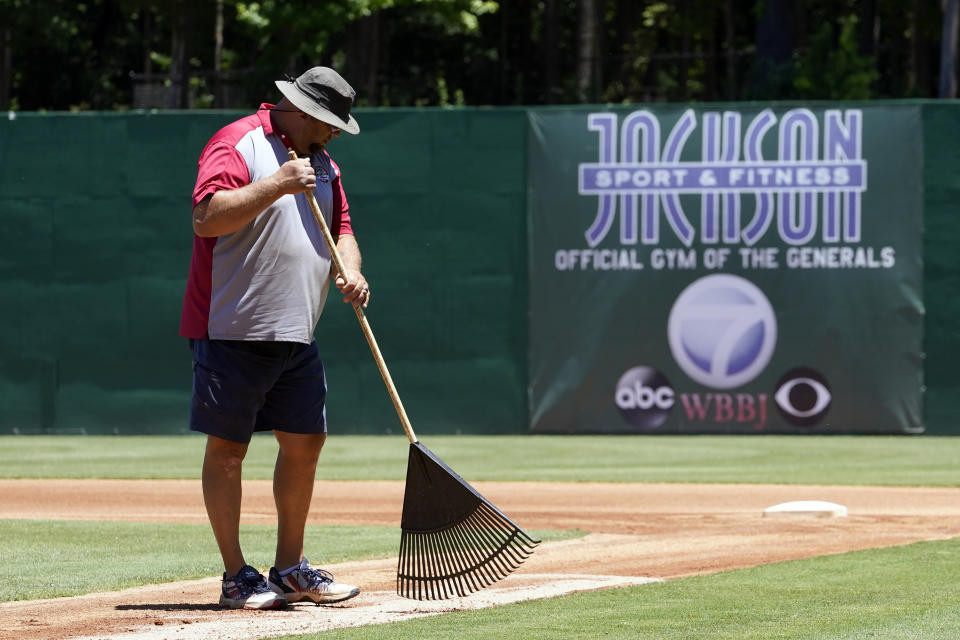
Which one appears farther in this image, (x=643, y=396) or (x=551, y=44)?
(x=551, y=44)

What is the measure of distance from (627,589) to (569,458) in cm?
803

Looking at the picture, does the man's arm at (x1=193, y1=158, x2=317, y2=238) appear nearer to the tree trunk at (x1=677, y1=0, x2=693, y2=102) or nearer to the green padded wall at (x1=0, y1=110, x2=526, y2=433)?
the green padded wall at (x1=0, y1=110, x2=526, y2=433)

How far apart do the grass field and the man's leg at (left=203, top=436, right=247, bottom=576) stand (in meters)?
0.76

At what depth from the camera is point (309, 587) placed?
18.0 feet

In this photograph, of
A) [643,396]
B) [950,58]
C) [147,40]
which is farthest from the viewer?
[147,40]

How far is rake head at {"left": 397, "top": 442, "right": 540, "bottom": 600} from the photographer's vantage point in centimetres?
539

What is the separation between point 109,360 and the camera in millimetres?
15742

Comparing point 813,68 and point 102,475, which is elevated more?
point 813,68

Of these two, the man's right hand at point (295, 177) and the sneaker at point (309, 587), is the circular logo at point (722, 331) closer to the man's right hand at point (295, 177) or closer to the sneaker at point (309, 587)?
the sneaker at point (309, 587)

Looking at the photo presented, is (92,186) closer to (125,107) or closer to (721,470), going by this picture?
(721,470)

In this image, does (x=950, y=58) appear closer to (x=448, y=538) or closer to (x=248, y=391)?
(x=448, y=538)

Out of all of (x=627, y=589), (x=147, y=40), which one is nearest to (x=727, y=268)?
(x=627, y=589)

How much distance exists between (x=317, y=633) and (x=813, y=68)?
1918cm

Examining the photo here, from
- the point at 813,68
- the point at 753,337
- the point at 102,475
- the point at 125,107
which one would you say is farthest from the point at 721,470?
the point at 125,107
